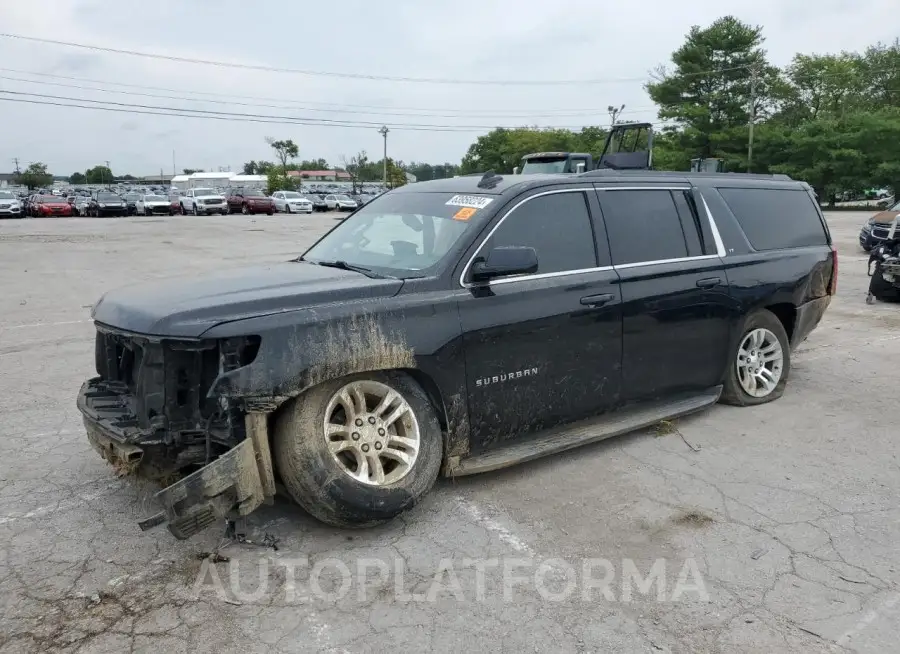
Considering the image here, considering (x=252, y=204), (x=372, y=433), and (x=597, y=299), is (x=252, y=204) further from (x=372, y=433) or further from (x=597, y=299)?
(x=372, y=433)

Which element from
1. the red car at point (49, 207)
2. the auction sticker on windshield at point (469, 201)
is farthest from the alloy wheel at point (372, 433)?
the red car at point (49, 207)

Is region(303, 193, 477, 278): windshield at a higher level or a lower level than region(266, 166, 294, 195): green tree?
lower

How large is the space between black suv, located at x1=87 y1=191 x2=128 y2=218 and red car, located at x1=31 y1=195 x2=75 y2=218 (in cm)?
134

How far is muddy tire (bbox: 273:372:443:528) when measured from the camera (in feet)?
11.2

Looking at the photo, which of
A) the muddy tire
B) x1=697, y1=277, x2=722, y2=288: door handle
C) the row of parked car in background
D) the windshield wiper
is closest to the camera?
the muddy tire

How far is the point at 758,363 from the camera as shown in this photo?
5715 mm

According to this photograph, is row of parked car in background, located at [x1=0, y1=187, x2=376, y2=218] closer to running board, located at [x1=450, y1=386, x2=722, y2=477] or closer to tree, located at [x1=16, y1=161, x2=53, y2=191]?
running board, located at [x1=450, y1=386, x2=722, y2=477]

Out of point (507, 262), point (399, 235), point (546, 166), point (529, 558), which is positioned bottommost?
point (529, 558)

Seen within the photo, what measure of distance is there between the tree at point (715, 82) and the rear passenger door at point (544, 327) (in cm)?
5330

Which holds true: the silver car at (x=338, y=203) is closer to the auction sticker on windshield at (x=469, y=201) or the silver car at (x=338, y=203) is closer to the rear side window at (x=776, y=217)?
the rear side window at (x=776, y=217)

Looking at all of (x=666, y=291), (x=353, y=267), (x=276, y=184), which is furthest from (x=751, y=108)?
(x=276, y=184)

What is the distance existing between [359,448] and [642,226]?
252 cm

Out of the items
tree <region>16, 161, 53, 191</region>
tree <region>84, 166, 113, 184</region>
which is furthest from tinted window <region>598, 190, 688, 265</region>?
tree <region>84, 166, 113, 184</region>

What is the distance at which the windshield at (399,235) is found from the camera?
4.18 meters
